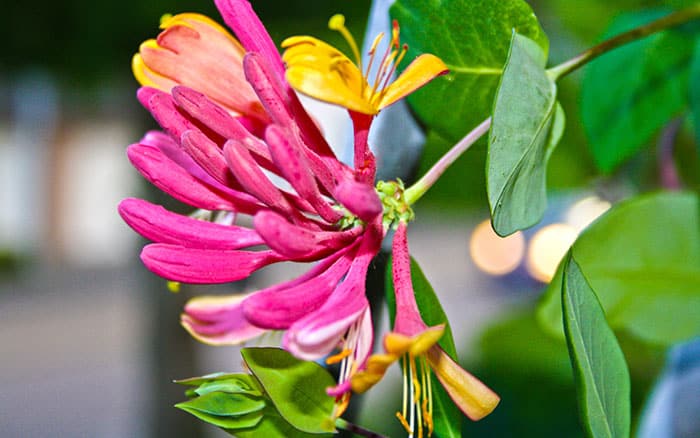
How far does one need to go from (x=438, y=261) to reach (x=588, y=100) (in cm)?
541

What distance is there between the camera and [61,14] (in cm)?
98

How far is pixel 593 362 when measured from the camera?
0.22 m

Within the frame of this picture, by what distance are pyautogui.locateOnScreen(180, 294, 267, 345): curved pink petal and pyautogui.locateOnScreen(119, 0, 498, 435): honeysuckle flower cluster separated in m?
0.04

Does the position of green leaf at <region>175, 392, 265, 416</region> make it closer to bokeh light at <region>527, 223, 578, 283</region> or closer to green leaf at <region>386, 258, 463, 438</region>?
green leaf at <region>386, 258, 463, 438</region>

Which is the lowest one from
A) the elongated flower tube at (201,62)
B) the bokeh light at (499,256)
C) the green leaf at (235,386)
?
the bokeh light at (499,256)

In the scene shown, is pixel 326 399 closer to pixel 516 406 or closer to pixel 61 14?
pixel 516 406

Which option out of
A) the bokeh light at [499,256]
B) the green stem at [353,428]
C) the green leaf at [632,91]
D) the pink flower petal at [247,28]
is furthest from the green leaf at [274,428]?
the bokeh light at [499,256]

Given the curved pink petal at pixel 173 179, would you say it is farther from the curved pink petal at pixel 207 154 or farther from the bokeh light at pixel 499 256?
the bokeh light at pixel 499 256

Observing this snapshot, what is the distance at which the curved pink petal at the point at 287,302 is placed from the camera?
7.7 inches

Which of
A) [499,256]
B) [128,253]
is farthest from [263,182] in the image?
[499,256]

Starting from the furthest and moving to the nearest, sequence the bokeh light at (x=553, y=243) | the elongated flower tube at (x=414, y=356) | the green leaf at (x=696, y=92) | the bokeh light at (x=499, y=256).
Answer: the bokeh light at (x=499, y=256)
the bokeh light at (x=553, y=243)
the green leaf at (x=696, y=92)
the elongated flower tube at (x=414, y=356)

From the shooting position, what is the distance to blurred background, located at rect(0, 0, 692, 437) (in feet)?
2.52

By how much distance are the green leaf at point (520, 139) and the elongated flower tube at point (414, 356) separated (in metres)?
0.03

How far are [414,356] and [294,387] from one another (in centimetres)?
5
